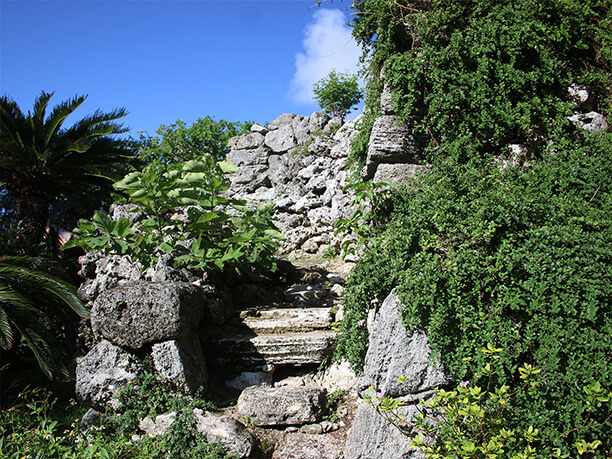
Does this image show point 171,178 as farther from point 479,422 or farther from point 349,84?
point 349,84

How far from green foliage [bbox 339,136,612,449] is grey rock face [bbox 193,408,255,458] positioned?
1093mm

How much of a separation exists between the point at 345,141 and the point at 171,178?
4.15 meters

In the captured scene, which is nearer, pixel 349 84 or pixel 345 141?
pixel 345 141

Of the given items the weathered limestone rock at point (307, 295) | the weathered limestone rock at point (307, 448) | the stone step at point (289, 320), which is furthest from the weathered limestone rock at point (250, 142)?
the weathered limestone rock at point (307, 448)

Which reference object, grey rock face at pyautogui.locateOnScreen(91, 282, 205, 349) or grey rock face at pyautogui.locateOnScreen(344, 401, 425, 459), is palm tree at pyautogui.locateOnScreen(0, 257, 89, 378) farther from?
grey rock face at pyautogui.locateOnScreen(344, 401, 425, 459)

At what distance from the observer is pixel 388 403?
2881 millimetres

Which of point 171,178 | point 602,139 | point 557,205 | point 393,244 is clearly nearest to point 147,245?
point 171,178

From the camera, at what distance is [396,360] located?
345cm

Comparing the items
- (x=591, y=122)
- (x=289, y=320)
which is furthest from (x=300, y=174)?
(x=591, y=122)

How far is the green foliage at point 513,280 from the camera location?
2801 millimetres

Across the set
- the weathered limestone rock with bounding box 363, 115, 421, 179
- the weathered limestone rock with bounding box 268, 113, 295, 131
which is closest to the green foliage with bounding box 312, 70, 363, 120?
the weathered limestone rock with bounding box 268, 113, 295, 131

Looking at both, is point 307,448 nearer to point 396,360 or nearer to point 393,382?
point 393,382

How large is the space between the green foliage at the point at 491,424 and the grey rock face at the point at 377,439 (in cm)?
35

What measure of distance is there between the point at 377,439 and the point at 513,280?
5.17ft
